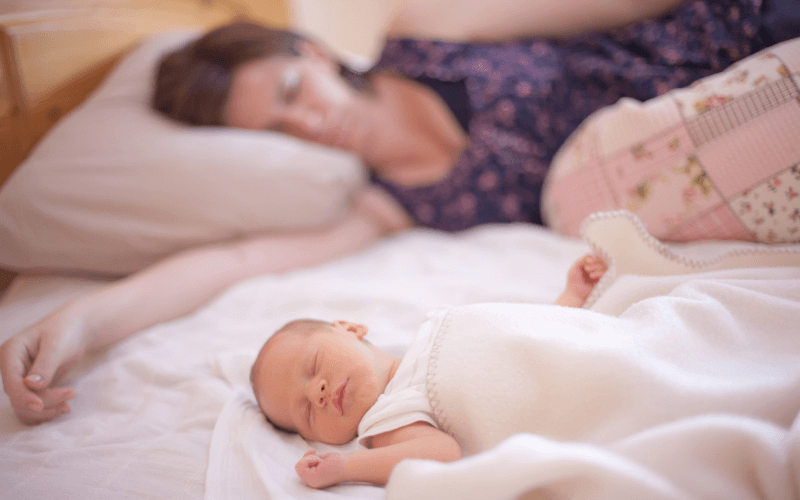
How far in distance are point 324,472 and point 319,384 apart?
0.32 ft

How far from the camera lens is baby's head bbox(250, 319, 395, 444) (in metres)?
0.54

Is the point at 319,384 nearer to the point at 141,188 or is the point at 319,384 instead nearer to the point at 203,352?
the point at 203,352

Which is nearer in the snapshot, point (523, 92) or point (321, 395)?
point (321, 395)

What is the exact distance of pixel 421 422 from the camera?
506 millimetres

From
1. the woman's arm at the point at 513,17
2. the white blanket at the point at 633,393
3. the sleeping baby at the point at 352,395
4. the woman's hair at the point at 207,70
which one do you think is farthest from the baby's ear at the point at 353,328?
the woman's arm at the point at 513,17

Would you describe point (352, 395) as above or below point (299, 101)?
below

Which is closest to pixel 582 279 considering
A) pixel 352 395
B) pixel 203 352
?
pixel 352 395

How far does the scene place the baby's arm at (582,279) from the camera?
0.62 meters

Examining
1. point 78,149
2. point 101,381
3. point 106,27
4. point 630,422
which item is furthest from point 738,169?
point 106,27

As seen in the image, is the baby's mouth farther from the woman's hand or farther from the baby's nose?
the woman's hand

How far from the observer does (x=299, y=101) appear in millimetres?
1188

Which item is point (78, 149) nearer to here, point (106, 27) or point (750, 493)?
point (106, 27)

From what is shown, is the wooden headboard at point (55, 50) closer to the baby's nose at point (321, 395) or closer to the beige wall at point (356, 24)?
the baby's nose at point (321, 395)

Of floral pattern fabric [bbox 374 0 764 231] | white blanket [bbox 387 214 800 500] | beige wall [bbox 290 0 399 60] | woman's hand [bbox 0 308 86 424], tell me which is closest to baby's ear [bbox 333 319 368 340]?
white blanket [bbox 387 214 800 500]
